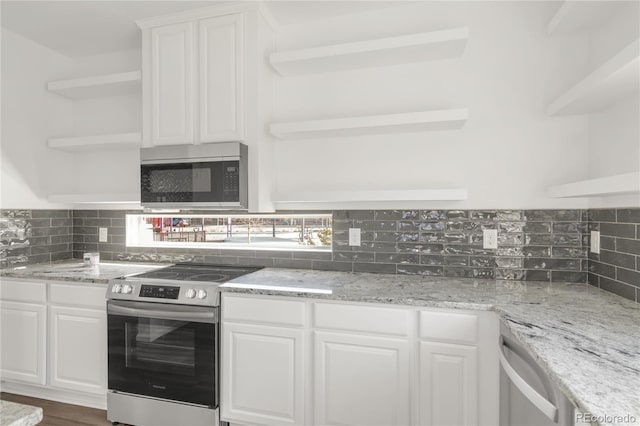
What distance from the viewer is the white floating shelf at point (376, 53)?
6.81ft

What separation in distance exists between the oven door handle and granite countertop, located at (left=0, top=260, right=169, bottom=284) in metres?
0.21

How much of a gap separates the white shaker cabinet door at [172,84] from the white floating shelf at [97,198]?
1.51 feet

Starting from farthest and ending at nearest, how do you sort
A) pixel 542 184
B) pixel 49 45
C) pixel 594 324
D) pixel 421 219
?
pixel 49 45 < pixel 421 219 < pixel 542 184 < pixel 594 324

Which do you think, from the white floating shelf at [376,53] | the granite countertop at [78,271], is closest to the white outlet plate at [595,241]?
the white floating shelf at [376,53]

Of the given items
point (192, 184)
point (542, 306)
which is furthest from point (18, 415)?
point (542, 306)

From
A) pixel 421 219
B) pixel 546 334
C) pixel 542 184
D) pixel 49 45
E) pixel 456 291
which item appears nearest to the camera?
pixel 546 334

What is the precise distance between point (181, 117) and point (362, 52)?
1.25 metres

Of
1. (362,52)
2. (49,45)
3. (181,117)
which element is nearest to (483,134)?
(362,52)

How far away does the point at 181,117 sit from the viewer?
2408 millimetres

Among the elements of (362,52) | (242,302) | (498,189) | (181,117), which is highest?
(362,52)

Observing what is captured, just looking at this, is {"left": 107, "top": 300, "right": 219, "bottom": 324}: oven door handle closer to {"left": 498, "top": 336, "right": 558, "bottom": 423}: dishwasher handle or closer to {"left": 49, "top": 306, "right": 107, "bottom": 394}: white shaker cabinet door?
{"left": 49, "top": 306, "right": 107, "bottom": 394}: white shaker cabinet door

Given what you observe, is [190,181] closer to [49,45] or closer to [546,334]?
[49,45]

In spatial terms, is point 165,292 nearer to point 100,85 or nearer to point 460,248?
point 100,85

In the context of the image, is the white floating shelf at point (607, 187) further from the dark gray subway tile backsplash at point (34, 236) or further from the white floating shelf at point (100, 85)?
the dark gray subway tile backsplash at point (34, 236)
